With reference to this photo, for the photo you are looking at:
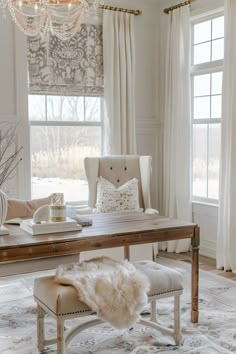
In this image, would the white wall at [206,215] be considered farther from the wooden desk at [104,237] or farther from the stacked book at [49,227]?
the stacked book at [49,227]

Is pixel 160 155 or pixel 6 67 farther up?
pixel 6 67

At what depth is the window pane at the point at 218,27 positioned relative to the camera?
4811mm

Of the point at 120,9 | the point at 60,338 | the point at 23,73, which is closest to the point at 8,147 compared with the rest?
the point at 23,73

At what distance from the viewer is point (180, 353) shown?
276 cm

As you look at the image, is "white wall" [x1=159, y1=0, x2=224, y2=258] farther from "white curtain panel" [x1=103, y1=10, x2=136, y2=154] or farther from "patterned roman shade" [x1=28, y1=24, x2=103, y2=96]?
"patterned roman shade" [x1=28, y1=24, x2=103, y2=96]

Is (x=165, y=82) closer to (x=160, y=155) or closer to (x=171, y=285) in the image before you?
(x=160, y=155)

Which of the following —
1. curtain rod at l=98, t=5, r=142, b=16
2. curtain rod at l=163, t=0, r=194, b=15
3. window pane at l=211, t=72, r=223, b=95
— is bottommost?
window pane at l=211, t=72, r=223, b=95

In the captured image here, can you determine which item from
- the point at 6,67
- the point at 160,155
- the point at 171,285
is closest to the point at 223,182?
the point at 160,155

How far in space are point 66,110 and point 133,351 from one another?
299 cm

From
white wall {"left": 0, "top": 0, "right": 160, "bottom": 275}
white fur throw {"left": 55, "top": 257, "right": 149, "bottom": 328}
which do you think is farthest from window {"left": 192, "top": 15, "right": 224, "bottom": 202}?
white fur throw {"left": 55, "top": 257, "right": 149, "bottom": 328}

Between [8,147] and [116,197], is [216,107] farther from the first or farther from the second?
[8,147]

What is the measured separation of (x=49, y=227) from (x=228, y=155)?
2.39 meters

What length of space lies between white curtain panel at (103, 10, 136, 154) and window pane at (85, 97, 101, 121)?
0.43ft

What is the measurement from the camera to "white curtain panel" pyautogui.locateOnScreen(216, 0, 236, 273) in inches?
175
